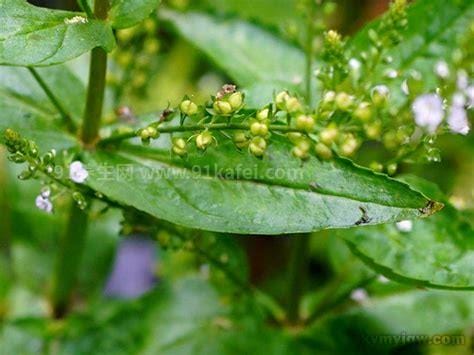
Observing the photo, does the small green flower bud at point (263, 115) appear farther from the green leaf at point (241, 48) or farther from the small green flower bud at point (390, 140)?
the green leaf at point (241, 48)

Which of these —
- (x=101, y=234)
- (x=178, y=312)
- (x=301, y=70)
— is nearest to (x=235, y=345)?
(x=178, y=312)

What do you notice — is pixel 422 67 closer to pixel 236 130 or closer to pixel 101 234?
pixel 236 130

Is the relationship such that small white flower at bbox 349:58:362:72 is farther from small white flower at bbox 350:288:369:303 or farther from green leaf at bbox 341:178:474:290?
small white flower at bbox 350:288:369:303

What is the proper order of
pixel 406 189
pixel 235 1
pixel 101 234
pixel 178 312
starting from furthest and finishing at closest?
pixel 235 1
pixel 101 234
pixel 178 312
pixel 406 189

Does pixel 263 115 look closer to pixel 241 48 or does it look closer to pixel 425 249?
pixel 425 249

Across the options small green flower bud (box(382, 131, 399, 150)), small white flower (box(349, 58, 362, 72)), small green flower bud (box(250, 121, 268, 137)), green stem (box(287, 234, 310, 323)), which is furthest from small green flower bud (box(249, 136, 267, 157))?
green stem (box(287, 234, 310, 323))

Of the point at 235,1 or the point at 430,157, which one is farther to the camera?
the point at 235,1

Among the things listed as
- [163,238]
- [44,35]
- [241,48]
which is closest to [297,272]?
[163,238]
